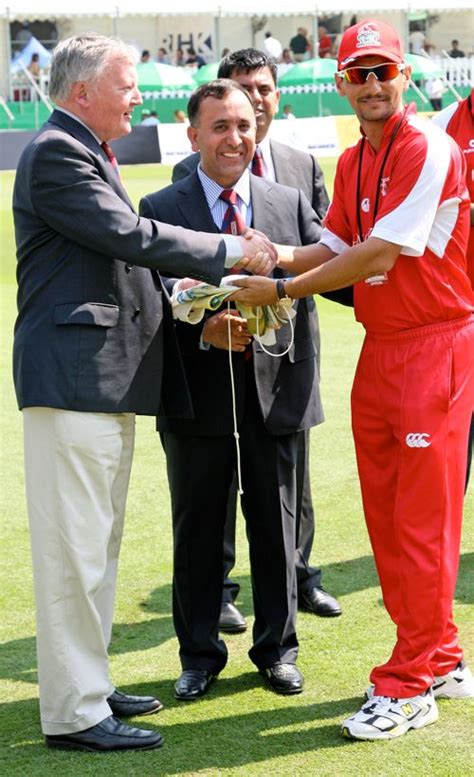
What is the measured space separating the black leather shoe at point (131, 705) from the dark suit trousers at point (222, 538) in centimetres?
25

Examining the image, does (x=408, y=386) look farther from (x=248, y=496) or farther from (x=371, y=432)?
(x=248, y=496)

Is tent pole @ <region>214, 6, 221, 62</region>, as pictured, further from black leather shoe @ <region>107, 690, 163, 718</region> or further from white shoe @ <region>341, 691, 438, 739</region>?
white shoe @ <region>341, 691, 438, 739</region>

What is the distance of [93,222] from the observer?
397cm

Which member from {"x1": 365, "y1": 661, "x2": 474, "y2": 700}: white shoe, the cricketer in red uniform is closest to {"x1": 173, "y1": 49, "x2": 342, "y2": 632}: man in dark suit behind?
{"x1": 365, "y1": 661, "x2": 474, "y2": 700}: white shoe

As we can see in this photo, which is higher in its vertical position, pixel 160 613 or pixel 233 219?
pixel 233 219

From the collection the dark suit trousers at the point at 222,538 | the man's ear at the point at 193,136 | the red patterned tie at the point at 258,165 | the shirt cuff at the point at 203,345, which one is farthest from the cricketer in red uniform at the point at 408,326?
the red patterned tie at the point at 258,165

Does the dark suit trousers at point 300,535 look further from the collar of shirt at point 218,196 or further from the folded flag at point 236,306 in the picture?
the collar of shirt at point 218,196

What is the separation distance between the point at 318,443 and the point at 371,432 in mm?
3882

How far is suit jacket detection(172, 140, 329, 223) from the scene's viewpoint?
5586mm

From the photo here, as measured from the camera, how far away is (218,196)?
471cm

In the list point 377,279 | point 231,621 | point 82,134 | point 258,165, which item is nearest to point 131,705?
point 231,621

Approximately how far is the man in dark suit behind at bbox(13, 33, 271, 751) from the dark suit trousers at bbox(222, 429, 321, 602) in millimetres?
1343

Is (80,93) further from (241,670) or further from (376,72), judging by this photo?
(241,670)

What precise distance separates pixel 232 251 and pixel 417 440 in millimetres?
926
